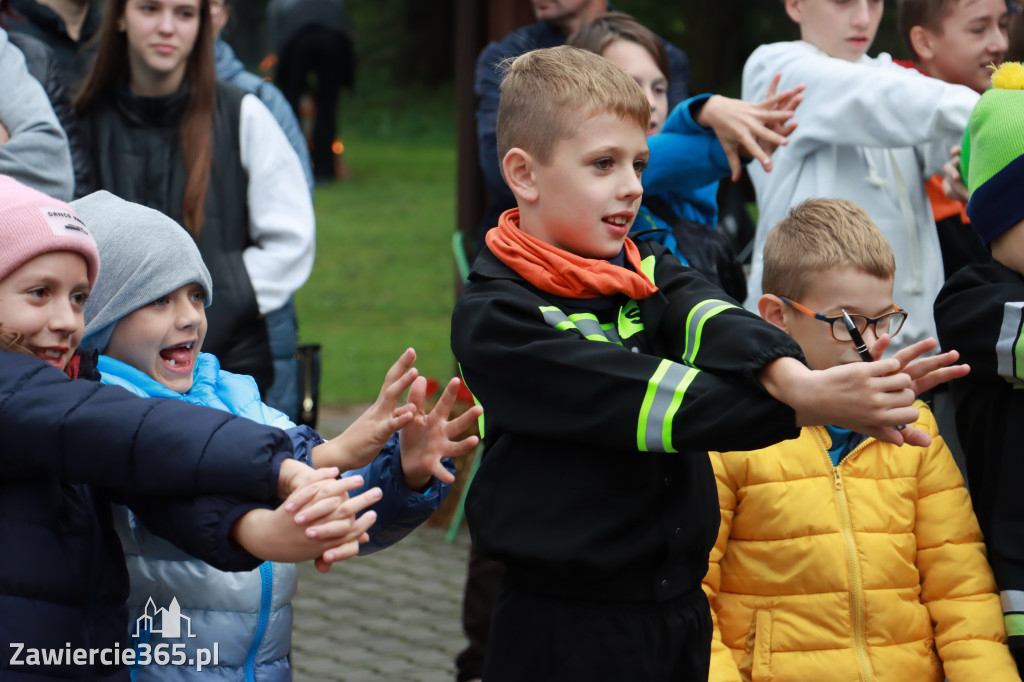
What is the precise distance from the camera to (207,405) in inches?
110

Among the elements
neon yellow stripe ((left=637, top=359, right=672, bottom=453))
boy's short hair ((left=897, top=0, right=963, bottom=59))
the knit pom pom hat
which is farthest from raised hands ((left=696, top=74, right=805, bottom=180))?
boy's short hair ((left=897, top=0, right=963, bottom=59))

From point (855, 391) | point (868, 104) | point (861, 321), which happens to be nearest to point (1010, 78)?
point (868, 104)

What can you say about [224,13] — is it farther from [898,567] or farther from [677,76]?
[898,567]

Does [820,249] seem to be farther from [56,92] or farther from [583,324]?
[56,92]

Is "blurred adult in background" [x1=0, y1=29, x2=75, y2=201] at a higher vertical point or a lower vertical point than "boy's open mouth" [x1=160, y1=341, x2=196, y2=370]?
higher

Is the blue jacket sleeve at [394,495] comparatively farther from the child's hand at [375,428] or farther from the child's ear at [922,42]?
the child's ear at [922,42]

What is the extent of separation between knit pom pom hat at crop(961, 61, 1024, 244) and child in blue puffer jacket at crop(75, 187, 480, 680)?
4.50 feet

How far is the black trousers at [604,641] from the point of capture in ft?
8.86

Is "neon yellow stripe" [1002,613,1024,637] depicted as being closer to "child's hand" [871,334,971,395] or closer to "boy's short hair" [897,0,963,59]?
"child's hand" [871,334,971,395]

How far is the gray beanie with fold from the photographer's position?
2793 mm

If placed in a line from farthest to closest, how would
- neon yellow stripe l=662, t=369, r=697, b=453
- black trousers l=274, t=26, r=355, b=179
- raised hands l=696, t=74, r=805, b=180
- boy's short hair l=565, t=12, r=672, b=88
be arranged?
black trousers l=274, t=26, r=355, b=179, boy's short hair l=565, t=12, r=672, b=88, raised hands l=696, t=74, r=805, b=180, neon yellow stripe l=662, t=369, r=697, b=453

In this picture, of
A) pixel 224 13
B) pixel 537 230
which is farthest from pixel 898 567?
pixel 224 13

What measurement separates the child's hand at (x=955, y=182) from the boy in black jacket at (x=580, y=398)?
54.2 inches

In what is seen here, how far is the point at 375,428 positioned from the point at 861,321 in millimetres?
1162
